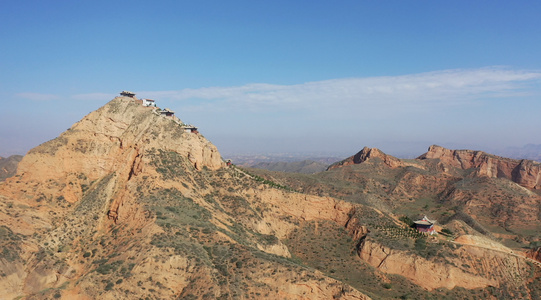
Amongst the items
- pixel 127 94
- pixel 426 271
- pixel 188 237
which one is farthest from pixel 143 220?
pixel 426 271

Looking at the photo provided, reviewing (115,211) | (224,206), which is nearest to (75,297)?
(115,211)

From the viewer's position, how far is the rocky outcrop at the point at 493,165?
4599 inches

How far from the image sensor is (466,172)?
118250 millimetres

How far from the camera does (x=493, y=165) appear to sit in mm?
126312

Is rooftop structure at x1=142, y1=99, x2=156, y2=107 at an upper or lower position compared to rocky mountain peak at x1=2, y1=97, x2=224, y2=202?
upper

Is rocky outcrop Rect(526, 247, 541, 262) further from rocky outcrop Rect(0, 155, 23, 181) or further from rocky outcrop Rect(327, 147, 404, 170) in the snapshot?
rocky outcrop Rect(0, 155, 23, 181)

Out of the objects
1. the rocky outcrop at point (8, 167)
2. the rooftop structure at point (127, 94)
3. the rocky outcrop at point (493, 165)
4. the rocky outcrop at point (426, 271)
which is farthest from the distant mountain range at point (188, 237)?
the rocky outcrop at point (8, 167)

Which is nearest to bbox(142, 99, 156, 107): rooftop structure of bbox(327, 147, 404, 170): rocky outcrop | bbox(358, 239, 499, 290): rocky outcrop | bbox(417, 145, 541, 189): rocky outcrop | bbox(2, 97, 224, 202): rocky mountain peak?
bbox(2, 97, 224, 202): rocky mountain peak

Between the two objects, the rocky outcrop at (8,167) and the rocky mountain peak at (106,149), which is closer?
the rocky mountain peak at (106,149)

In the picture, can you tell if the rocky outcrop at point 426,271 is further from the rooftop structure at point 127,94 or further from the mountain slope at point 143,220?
the rooftop structure at point 127,94

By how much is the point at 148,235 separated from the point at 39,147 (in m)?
26.0

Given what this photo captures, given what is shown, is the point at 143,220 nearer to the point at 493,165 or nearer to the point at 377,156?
the point at 377,156

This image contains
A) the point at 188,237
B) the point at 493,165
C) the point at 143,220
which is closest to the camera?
the point at 188,237

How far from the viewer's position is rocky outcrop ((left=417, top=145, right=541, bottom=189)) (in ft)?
383
